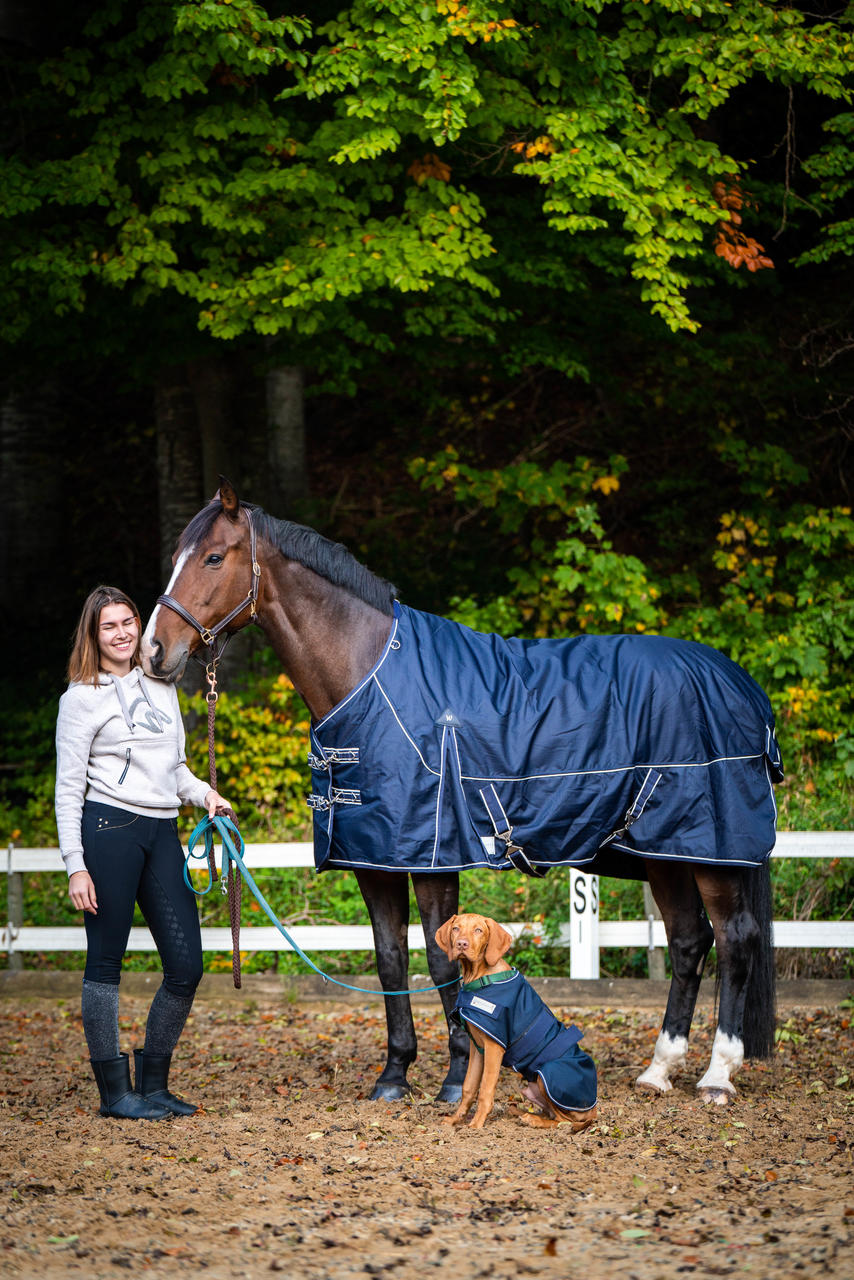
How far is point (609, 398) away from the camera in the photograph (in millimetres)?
13547

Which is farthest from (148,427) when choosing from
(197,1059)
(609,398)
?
(197,1059)

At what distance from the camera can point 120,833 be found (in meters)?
4.64

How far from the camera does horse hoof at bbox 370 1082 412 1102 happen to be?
4914 mm

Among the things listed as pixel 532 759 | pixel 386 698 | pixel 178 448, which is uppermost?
pixel 178 448

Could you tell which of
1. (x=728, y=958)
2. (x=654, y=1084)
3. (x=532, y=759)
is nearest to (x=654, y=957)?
(x=654, y=1084)

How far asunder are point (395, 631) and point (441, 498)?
973 centimetres

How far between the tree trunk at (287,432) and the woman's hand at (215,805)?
8206 millimetres

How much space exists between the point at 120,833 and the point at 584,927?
319cm

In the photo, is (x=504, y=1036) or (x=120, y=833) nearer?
(x=504, y=1036)

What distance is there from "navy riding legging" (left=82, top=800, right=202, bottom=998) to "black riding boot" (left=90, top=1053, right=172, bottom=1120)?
1.06ft

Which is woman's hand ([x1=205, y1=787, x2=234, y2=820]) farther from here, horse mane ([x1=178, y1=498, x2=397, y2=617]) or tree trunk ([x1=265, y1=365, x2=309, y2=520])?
tree trunk ([x1=265, y1=365, x2=309, y2=520])

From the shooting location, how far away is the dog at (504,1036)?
433 cm

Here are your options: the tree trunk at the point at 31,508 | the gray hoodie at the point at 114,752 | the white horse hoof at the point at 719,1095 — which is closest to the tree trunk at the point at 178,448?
the tree trunk at the point at 31,508

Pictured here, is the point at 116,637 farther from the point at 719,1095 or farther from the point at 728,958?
the point at 719,1095
